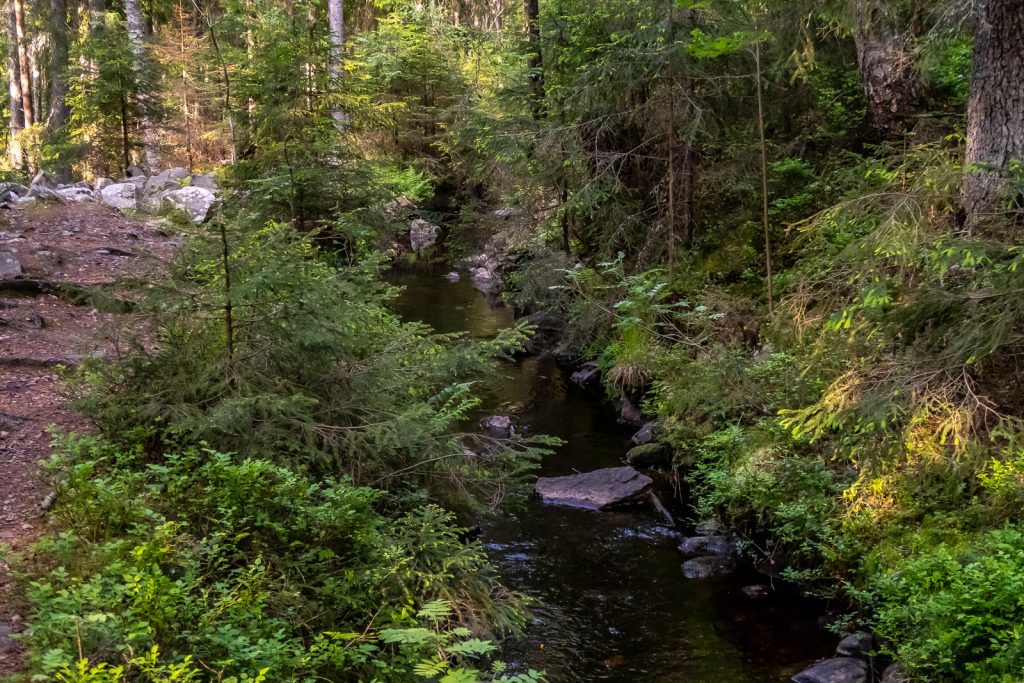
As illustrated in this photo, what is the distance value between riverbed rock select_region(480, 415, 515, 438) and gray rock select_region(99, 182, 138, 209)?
8.43 metres

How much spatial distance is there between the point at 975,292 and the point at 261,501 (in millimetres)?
5873

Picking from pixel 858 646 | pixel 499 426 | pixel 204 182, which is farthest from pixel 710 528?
pixel 204 182

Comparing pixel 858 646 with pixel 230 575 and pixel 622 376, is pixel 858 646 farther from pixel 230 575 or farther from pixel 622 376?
pixel 622 376

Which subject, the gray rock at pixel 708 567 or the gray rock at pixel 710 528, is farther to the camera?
the gray rock at pixel 710 528

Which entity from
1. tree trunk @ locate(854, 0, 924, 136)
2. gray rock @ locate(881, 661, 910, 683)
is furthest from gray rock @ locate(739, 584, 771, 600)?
tree trunk @ locate(854, 0, 924, 136)

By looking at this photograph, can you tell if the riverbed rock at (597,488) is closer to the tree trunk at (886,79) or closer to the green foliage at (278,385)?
the green foliage at (278,385)

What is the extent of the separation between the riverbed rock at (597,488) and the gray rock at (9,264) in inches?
289

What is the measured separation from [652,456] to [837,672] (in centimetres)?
500

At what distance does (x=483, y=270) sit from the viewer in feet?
74.3

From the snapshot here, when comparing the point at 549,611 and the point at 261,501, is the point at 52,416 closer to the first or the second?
the point at 261,501

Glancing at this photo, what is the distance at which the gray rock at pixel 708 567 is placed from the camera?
8242 mm

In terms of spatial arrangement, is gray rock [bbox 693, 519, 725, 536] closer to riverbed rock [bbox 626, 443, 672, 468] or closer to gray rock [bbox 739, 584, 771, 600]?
gray rock [bbox 739, 584, 771, 600]

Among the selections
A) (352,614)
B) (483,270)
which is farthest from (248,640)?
(483,270)

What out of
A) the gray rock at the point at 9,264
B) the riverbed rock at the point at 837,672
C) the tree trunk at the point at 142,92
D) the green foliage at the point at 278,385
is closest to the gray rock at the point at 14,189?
the tree trunk at the point at 142,92
